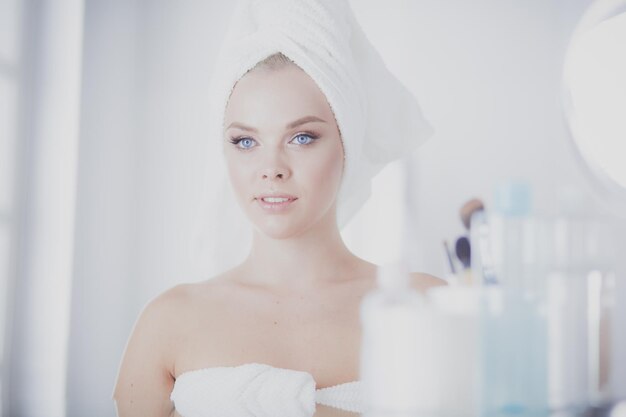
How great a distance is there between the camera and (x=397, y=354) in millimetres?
712

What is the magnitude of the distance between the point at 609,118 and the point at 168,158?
823 mm

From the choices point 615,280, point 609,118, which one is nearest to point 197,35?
Result: point 609,118

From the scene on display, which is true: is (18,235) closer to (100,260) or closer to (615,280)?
(100,260)

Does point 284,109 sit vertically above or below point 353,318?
above

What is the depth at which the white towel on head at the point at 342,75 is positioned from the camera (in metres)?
1.08

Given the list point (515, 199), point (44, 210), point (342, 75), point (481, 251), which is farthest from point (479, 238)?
point (44, 210)

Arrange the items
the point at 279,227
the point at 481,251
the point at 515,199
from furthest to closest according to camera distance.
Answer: the point at 279,227 < the point at 481,251 < the point at 515,199

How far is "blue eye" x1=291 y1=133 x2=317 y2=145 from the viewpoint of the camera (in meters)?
1.09

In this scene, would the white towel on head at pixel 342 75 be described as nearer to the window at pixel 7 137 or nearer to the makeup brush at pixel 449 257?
the makeup brush at pixel 449 257

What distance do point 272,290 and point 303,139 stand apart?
276 mm

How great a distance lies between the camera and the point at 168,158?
1.19 meters

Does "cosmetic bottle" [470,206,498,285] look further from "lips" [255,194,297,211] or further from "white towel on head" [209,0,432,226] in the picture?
"lips" [255,194,297,211]

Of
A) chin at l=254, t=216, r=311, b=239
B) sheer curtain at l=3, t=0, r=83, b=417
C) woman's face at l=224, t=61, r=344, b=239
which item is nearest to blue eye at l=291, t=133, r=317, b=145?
woman's face at l=224, t=61, r=344, b=239

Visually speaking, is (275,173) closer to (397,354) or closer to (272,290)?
(272,290)
